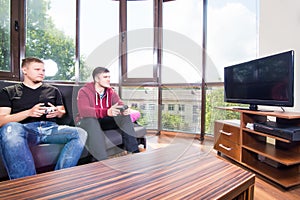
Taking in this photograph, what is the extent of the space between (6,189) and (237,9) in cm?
287

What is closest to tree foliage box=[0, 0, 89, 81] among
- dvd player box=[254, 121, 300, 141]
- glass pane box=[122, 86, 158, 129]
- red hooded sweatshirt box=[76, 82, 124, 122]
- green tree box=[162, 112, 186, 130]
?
glass pane box=[122, 86, 158, 129]

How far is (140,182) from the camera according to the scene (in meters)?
0.72

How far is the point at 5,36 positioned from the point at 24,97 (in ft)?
4.89

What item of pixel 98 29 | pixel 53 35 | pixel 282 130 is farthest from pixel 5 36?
pixel 282 130

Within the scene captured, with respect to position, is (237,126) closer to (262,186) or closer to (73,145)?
(262,186)

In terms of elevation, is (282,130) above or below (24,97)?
below

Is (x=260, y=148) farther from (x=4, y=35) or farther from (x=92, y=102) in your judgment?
(x=4, y=35)

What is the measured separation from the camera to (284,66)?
55.4 inches

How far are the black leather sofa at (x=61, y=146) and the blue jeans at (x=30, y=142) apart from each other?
0.07 metres

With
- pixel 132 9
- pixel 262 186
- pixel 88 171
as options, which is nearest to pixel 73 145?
pixel 88 171

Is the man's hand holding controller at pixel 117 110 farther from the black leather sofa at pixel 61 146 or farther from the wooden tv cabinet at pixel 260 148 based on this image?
the wooden tv cabinet at pixel 260 148

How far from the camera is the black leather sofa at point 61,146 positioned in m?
1.20

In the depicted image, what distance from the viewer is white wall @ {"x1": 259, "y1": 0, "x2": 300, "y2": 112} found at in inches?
69.0

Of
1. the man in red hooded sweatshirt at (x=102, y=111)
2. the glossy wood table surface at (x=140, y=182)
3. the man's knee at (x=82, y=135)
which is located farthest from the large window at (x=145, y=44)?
the glossy wood table surface at (x=140, y=182)
